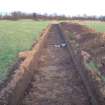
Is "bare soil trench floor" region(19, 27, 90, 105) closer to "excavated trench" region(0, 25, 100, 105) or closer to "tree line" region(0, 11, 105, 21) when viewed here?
"excavated trench" region(0, 25, 100, 105)

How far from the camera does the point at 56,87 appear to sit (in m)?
10.2

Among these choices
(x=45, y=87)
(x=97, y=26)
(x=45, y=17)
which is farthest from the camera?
(x=45, y=17)

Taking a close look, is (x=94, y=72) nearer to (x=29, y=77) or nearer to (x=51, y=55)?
(x=29, y=77)

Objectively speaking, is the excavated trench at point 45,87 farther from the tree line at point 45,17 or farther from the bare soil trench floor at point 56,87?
the tree line at point 45,17

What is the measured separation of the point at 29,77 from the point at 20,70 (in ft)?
2.08

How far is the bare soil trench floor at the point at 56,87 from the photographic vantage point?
28.8 feet

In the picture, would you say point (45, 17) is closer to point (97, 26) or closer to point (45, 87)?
point (97, 26)

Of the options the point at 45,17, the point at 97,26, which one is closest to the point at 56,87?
the point at 97,26

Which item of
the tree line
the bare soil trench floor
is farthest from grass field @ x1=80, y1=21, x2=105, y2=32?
the tree line

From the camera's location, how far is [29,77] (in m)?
11.0

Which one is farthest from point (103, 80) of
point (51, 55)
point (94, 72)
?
point (51, 55)

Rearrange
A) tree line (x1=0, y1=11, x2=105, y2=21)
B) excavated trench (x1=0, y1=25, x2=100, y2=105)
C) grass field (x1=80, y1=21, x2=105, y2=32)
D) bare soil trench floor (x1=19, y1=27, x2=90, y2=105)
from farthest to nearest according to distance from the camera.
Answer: tree line (x1=0, y1=11, x2=105, y2=21)
grass field (x1=80, y1=21, x2=105, y2=32)
bare soil trench floor (x1=19, y1=27, x2=90, y2=105)
excavated trench (x1=0, y1=25, x2=100, y2=105)

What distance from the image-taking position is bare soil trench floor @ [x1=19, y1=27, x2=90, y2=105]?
28.8 ft

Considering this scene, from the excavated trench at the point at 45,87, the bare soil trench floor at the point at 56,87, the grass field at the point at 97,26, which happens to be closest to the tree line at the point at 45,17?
the grass field at the point at 97,26
